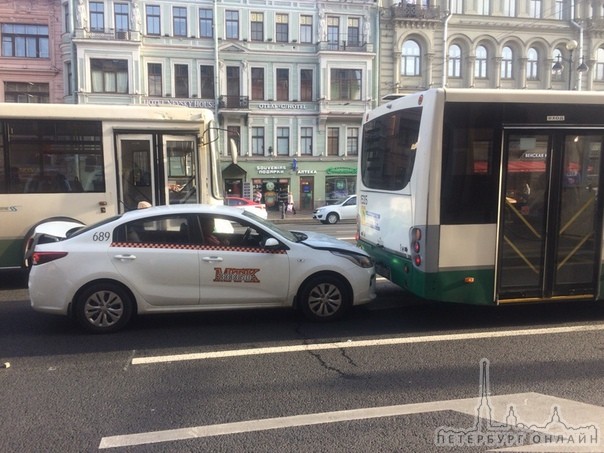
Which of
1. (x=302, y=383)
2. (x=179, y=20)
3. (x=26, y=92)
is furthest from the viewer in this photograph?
(x=179, y=20)

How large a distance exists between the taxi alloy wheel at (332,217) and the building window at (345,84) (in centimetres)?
1298

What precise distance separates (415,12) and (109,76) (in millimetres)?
20993

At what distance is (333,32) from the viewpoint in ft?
113

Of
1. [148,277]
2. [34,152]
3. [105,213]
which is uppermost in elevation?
[34,152]

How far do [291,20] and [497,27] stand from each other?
14.9m

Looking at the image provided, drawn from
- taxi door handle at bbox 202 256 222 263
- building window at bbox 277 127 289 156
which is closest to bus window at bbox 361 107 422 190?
taxi door handle at bbox 202 256 222 263

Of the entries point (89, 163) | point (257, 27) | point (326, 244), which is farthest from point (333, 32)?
point (326, 244)

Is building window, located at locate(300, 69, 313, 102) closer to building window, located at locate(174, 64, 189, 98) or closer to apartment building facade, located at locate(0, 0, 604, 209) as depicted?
apartment building facade, located at locate(0, 0, 604, 209)

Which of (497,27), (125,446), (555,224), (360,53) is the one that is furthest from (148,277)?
(497,27)

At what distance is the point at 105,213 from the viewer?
8.45 metres

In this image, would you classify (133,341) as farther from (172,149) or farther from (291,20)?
(291,20)

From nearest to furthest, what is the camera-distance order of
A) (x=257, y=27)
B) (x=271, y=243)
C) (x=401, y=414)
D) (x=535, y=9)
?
(x=401, y=414) < (x=271, y=243) < (x=257, y=27) < (x=535, y=9)

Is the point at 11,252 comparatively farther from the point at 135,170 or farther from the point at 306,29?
the point at 306,29

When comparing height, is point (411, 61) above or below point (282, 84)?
above
